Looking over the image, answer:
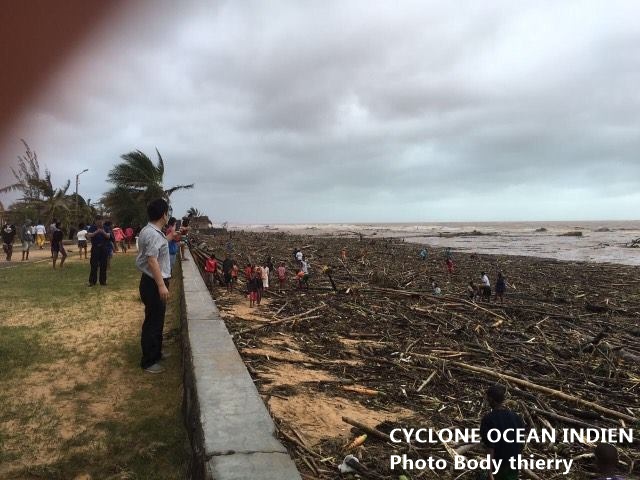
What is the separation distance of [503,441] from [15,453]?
3756 millimetres

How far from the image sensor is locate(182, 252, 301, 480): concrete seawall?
261 cm

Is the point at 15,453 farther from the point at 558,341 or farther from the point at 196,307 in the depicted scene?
the point at 558,341

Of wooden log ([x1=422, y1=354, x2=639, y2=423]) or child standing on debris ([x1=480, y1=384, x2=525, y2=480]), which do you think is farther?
wooden log ([x1=422, y1=354, x2=639, y2=423])

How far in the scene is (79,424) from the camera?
12.8ft

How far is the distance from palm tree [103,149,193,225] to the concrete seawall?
2132 cm

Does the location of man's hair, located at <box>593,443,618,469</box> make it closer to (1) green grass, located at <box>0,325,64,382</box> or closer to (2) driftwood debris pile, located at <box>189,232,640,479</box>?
(2) driftwood debris pile, located at <box>189,232,640,479</box>

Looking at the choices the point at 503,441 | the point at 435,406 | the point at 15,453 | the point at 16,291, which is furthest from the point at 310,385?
the point at 16,291

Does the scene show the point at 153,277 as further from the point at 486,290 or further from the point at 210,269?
the point at 486,290

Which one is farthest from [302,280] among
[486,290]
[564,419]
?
[564,419]

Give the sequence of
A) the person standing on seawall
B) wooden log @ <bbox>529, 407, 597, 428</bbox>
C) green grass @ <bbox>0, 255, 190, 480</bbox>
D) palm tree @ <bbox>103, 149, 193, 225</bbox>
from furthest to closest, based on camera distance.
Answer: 1. palm tree @ <bbox>103, 149, 193, 225</bbox>
2. the person standing on seawall
3. wooden log @ <bbox>529, 407, 597, 428</bbox>
4. green grass @ <bbox>0, 255, 190, 480</bbox>

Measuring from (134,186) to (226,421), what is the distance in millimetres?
23962

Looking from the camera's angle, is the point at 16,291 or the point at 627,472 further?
the point at 16,291

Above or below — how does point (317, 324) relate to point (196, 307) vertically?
below

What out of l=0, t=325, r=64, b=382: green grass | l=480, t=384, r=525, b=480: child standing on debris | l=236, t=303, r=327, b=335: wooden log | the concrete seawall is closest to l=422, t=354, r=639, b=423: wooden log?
l=480, t=384, r=525, b=480: child standing on debris
